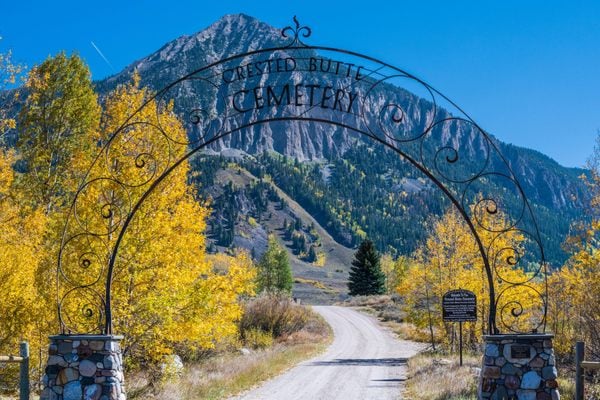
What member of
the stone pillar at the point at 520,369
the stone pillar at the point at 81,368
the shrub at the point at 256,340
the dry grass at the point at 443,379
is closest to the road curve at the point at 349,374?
the dry grass at the point at 443,379

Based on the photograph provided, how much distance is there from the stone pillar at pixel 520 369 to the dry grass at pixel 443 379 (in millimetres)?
2972

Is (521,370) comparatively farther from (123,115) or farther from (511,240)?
(511,240)

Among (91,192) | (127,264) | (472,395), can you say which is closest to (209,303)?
(127,264)

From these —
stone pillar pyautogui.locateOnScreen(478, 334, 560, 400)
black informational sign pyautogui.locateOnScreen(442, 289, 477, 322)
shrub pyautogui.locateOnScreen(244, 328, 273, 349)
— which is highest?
black informational sign pyautogui.locateOnScreen(442, 289, 477, 322)

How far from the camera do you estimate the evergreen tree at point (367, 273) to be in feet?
233

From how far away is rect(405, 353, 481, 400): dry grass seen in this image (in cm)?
1478

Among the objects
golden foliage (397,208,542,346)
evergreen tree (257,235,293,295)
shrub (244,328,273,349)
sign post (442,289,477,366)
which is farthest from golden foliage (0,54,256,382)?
evergreen tree (257,235,293,295)

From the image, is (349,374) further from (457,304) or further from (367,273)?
(367,273)

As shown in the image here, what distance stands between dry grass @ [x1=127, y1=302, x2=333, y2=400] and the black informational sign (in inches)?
235

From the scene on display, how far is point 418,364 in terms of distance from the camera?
883 inches

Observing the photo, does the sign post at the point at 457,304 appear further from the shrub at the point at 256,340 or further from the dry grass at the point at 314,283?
the dry grass at the point at 314,283

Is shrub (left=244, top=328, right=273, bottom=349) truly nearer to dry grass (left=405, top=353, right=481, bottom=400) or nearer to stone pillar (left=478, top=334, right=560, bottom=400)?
dry grass (left=405, top=353, right=481, bottom=400)

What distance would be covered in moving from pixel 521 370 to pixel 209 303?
7370 millimetres

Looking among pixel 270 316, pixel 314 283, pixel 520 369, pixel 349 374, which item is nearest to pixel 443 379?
pixel 349 374
